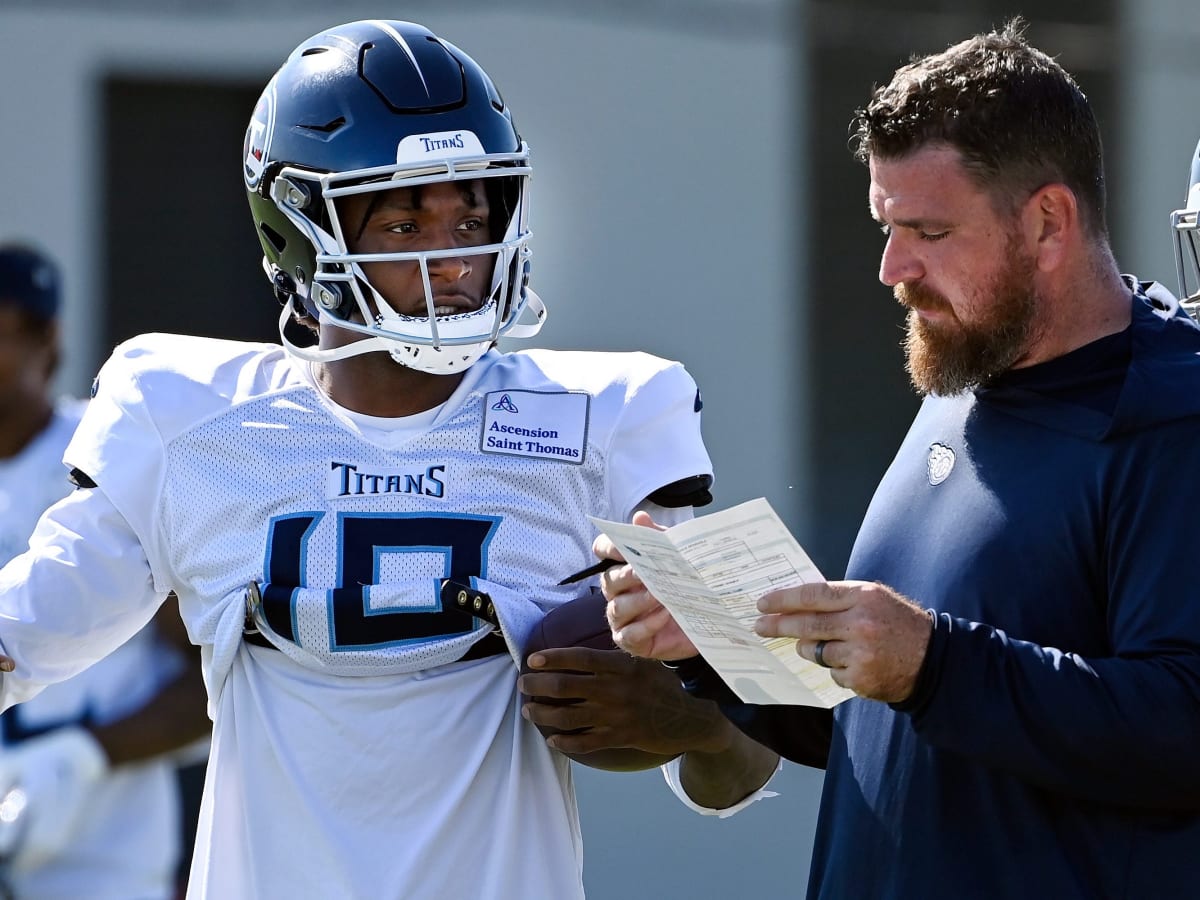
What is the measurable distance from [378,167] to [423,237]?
0.34 feet

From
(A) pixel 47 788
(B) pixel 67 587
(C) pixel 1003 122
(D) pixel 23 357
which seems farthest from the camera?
(D) pixel 23 357

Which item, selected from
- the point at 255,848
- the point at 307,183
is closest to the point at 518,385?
the point at 307,183

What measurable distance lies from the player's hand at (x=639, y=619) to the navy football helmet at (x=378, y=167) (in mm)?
404

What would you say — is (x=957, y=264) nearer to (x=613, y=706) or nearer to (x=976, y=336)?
(x=976, y=336)

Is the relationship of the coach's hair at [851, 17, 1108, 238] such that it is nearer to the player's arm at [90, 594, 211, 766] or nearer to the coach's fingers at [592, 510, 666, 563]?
the coach's fingers at [592, 510, 666, 563]

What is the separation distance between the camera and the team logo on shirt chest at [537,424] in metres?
2.51

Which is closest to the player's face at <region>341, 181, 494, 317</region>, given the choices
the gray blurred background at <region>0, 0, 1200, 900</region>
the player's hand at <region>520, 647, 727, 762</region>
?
the player's hand at <region>520, 647, 727, 762</region>

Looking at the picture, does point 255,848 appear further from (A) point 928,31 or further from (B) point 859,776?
(A) point 928,31

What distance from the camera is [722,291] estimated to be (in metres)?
7.05

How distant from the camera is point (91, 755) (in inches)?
159

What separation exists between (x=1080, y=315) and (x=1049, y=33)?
590 centimetres

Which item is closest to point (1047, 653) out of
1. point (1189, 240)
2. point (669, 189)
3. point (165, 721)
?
point (1189, 240)

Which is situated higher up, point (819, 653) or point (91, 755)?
point (819, 653)

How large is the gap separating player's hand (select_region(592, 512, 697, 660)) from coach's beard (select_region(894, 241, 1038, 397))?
0.37 metres
